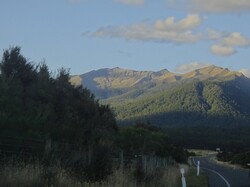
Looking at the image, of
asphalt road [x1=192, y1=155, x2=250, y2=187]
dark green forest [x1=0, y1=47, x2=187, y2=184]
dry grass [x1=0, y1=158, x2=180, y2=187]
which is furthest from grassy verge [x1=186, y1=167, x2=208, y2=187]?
dry grass [x1=0, y1=158, x2=180, y2=187]

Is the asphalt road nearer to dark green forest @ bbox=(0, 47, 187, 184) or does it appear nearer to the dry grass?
dark green forest @ bbox=(0, 47, 187, 184)

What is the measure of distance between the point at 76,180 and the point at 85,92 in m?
24.5

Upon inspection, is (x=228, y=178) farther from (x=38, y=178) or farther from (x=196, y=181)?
(x=38, y=178)

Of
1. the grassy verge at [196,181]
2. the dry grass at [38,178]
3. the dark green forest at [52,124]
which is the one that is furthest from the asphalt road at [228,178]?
the dry grass at [38,178]

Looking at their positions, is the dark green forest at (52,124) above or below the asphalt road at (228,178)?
above

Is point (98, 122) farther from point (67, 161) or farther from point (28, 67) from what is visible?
point (67, 161)

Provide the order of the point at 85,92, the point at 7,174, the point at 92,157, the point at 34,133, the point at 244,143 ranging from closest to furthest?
1. the point at 7,174
2. the point at 92,157
3. the point at 34,133
4. the point at 85,92
5. the point at 244,143

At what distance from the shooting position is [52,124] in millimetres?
24156

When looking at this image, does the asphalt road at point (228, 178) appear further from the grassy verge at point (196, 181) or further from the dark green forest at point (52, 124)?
the dark green forest at point (52, 124)

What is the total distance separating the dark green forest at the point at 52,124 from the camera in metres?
17.9

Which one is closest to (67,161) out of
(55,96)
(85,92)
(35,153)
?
(35,153)

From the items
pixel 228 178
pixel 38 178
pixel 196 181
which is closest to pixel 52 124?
pixel 38 178

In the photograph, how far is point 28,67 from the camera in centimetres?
A: 3372

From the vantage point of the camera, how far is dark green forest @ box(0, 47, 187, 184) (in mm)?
17906
